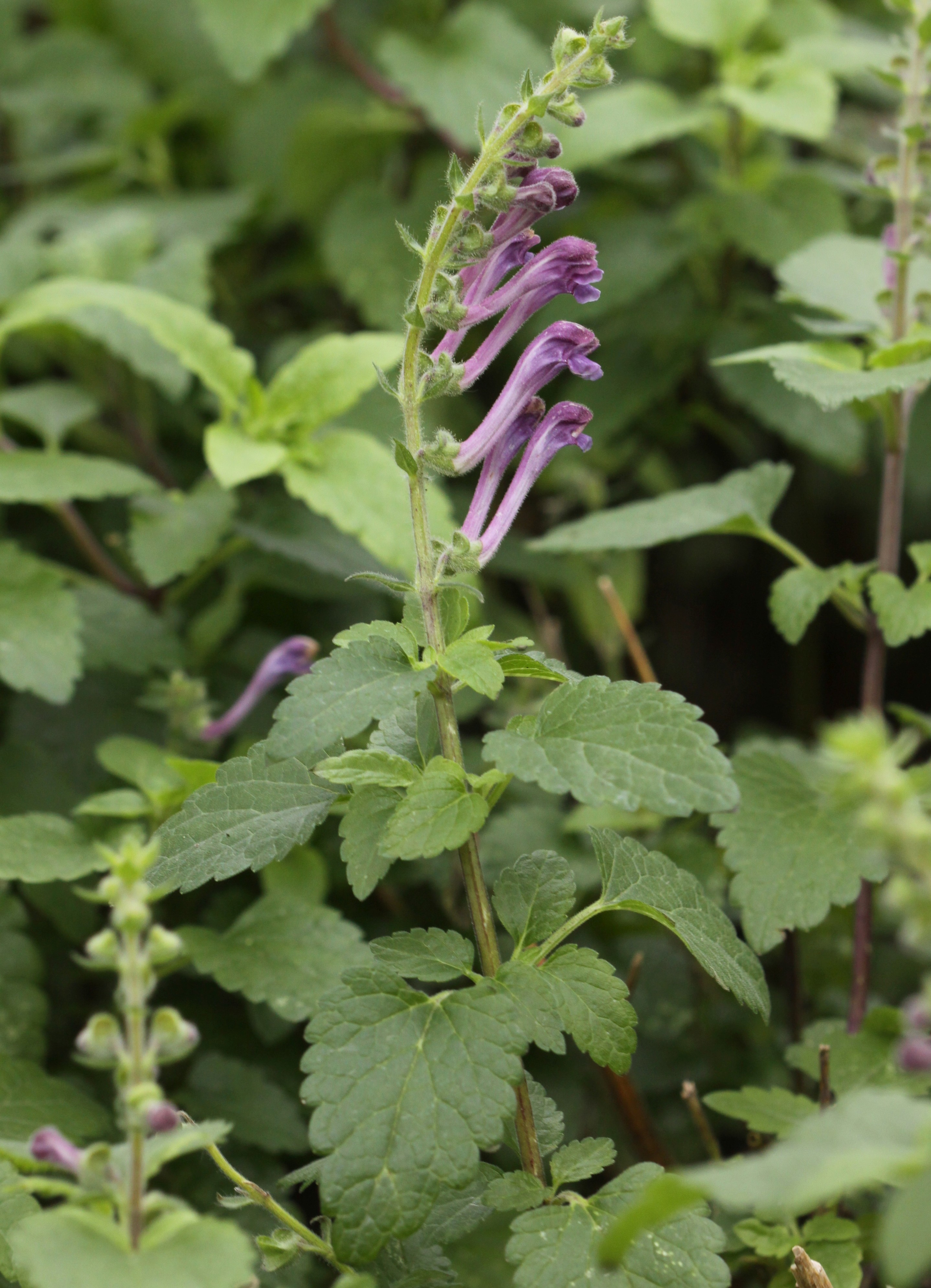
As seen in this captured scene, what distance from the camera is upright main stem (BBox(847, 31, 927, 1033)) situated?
1.36 m

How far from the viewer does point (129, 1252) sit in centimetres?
73

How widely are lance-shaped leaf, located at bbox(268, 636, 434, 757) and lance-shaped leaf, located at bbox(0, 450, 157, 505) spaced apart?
0.75 m

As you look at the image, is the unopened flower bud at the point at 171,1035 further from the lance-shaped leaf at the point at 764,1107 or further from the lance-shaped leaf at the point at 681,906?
the lance-shaped leaf at the point at 764,1107

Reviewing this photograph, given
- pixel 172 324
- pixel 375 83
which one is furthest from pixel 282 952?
pixel 375 83

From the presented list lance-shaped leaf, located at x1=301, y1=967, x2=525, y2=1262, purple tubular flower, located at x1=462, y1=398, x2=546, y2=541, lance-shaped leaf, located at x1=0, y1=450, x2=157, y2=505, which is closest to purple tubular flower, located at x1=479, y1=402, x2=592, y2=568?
purple tubular flower, located at x1=462, y1=398, x2=546, y2=541

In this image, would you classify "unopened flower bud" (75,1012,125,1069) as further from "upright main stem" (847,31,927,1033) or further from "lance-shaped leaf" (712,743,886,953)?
"upright main stem" (847,31,927,1033)

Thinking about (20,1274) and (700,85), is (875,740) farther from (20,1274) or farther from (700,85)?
(700,85)

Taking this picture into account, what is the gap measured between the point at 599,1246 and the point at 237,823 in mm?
420

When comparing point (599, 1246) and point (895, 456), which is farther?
point (895, 456)

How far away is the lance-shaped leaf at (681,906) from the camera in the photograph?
96 cm

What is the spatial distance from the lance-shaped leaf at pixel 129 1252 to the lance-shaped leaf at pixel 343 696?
1.03 ft

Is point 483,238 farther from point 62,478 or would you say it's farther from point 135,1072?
point 62,478

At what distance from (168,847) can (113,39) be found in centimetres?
250

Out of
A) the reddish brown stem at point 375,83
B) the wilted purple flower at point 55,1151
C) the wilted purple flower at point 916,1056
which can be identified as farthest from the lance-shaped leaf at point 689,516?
the reddish brown stem at point 375,83
